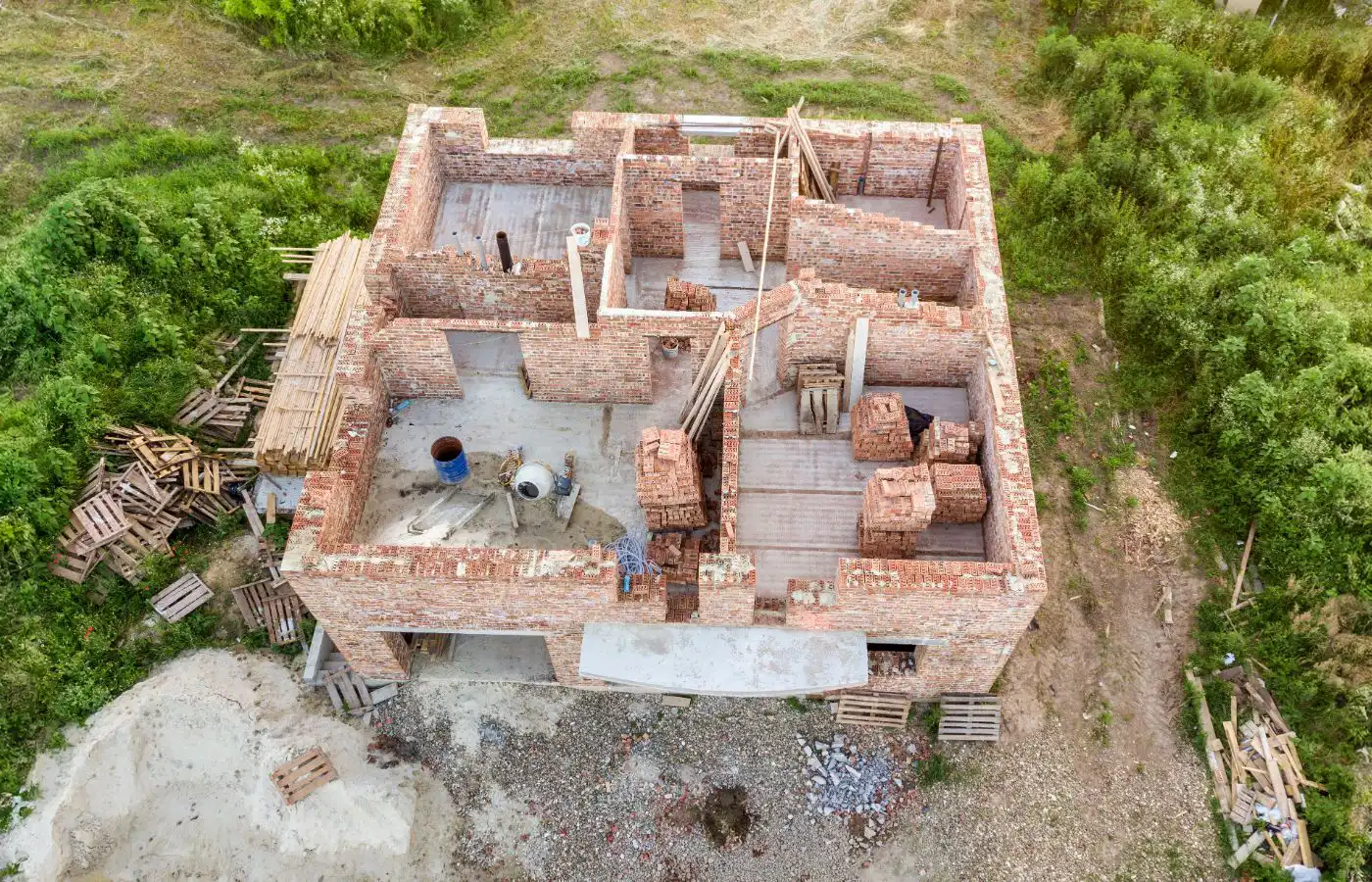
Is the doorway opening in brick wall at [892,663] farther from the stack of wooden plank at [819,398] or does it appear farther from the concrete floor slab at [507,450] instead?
the concrete floor slab at [507,450]

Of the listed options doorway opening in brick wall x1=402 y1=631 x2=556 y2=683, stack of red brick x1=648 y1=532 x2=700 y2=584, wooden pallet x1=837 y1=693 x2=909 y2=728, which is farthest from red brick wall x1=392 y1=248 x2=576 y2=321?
wooden pallet x1=837 y1=693 x2=909 y2=728

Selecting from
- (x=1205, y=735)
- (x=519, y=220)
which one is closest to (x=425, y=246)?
(x=519, y=220)

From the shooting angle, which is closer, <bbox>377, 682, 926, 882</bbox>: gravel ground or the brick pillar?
the brick pillar

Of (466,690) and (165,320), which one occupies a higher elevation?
(165,320)

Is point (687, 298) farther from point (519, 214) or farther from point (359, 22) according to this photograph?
point (359, 22)

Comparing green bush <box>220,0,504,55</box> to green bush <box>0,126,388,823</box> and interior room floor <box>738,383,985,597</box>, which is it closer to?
green bush <box>0,126,388,823</box>

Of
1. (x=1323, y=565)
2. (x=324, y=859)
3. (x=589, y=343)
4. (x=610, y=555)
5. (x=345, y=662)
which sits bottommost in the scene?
(x=324, y=859)

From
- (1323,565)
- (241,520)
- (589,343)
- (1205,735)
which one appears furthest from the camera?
(241,520)

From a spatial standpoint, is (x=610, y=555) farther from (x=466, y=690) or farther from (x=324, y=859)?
(x=324, y=859)
